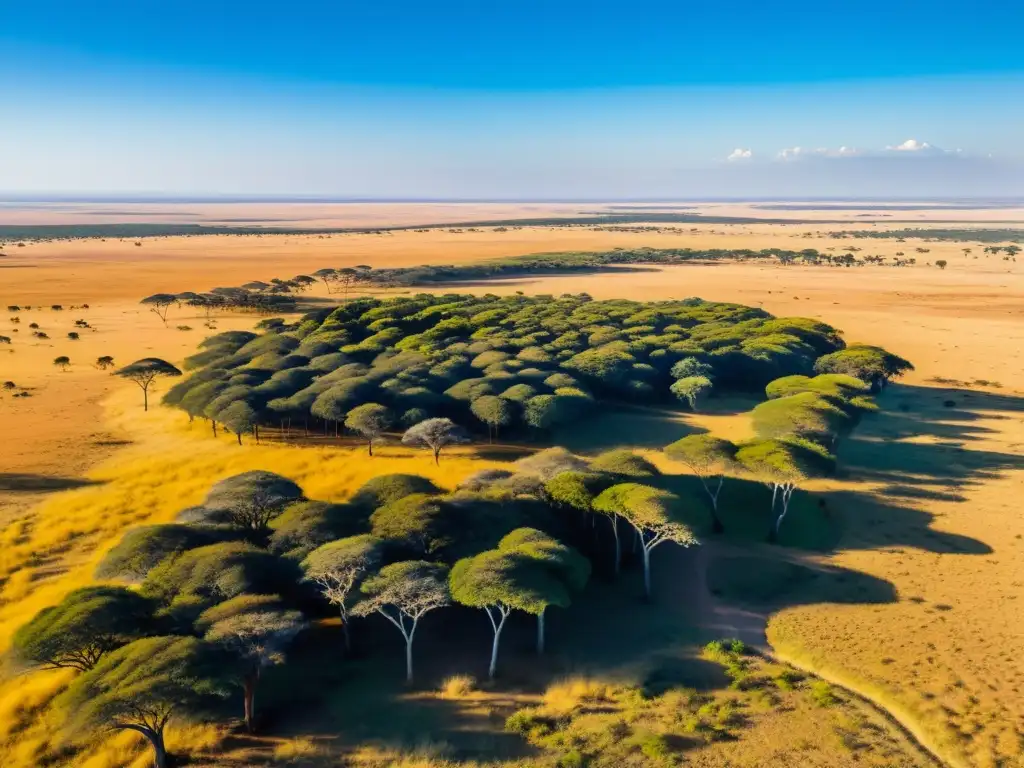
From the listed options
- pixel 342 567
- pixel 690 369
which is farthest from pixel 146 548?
pixel 690 369

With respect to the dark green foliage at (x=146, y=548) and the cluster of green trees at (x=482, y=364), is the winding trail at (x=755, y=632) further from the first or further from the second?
the dark green foliage at (x=146, y=548)

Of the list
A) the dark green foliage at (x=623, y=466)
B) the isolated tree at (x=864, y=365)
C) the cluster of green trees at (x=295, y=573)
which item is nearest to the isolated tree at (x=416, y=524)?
the cluster of green trees at (x=295, y=573)

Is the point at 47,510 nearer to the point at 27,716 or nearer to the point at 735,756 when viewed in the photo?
the point at 27,716

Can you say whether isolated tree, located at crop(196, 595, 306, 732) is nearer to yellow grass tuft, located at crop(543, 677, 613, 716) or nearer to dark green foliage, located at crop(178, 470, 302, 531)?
dark green foliage, located at crop(178, 470, 302, 531)

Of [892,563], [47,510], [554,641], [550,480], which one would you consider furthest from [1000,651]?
[47,510]

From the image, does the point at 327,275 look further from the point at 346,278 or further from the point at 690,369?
the point at 690,369

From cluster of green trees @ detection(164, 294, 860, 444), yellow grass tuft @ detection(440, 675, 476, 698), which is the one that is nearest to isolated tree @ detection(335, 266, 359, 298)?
cluster of green trees @ detection(164, 294, 860, 444)
